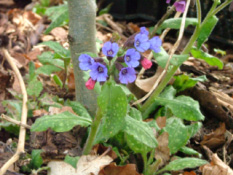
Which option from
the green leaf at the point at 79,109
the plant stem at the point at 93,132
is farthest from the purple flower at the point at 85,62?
the green leaf at the point at 79,109

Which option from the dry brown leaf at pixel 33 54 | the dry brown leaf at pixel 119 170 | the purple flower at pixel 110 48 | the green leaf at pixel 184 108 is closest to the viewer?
the purple flower at pixel 110 48

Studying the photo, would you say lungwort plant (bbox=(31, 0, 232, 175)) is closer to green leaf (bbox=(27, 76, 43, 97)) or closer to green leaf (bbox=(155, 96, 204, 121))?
green leaf (bbox=(155, 96, 204, 121))

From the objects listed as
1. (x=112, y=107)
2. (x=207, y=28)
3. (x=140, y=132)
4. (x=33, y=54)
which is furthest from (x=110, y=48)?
(x=33, y=54)

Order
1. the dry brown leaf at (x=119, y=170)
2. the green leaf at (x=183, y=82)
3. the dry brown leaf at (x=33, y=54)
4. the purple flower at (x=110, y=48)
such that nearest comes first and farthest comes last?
the purple flower at (x=110, y=48) < the dry brown leaf at (x=119, y=170) < the green leaf at (x=183, y=82) < the dry brown leaf at (x=33, y=54)

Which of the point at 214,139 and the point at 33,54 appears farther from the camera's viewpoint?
the point at 33,54

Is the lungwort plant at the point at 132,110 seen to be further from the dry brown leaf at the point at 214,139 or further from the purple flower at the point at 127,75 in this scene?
the dry brown leaf at the point at 214,139

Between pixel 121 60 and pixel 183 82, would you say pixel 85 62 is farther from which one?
pixel 183 82

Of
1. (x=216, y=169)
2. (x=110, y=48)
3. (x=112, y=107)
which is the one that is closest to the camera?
(x=110, y=48)
